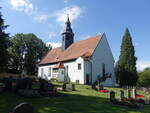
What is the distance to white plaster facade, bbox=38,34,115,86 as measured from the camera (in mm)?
42688

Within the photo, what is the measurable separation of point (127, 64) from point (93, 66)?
29.7ft

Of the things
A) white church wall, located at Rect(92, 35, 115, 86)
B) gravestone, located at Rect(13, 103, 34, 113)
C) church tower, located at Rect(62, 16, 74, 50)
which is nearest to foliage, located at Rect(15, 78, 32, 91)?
gravestone, located at Rect(13, 103, 34, 113)

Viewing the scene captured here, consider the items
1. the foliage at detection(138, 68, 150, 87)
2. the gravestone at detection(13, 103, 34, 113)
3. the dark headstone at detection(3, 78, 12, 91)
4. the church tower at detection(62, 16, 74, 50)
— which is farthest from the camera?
the foliage at detection(138, 68, 150, 87)

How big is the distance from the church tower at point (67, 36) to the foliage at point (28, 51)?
2167cm

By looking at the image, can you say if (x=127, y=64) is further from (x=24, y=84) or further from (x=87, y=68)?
(x=24, y=84)

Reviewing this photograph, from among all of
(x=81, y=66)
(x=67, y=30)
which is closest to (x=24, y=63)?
(x=67, y=30)

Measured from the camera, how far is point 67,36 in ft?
176

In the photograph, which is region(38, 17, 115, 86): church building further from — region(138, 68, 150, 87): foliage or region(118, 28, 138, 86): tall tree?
region(138, 68, 150, 87): foliage

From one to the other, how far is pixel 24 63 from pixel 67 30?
78.6 ft

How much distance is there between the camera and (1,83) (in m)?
21.7

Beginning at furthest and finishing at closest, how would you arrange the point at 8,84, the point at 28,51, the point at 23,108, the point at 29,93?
the point at 28,51 < the point at 8,84 < the point at 29,93 < the point at 23,108

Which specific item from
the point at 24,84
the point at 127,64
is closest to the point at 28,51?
the point at 127,64

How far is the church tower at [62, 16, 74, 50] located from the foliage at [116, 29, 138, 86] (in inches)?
498

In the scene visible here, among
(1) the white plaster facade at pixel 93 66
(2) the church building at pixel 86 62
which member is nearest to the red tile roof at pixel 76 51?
(2) the church building at pixel 86 62
